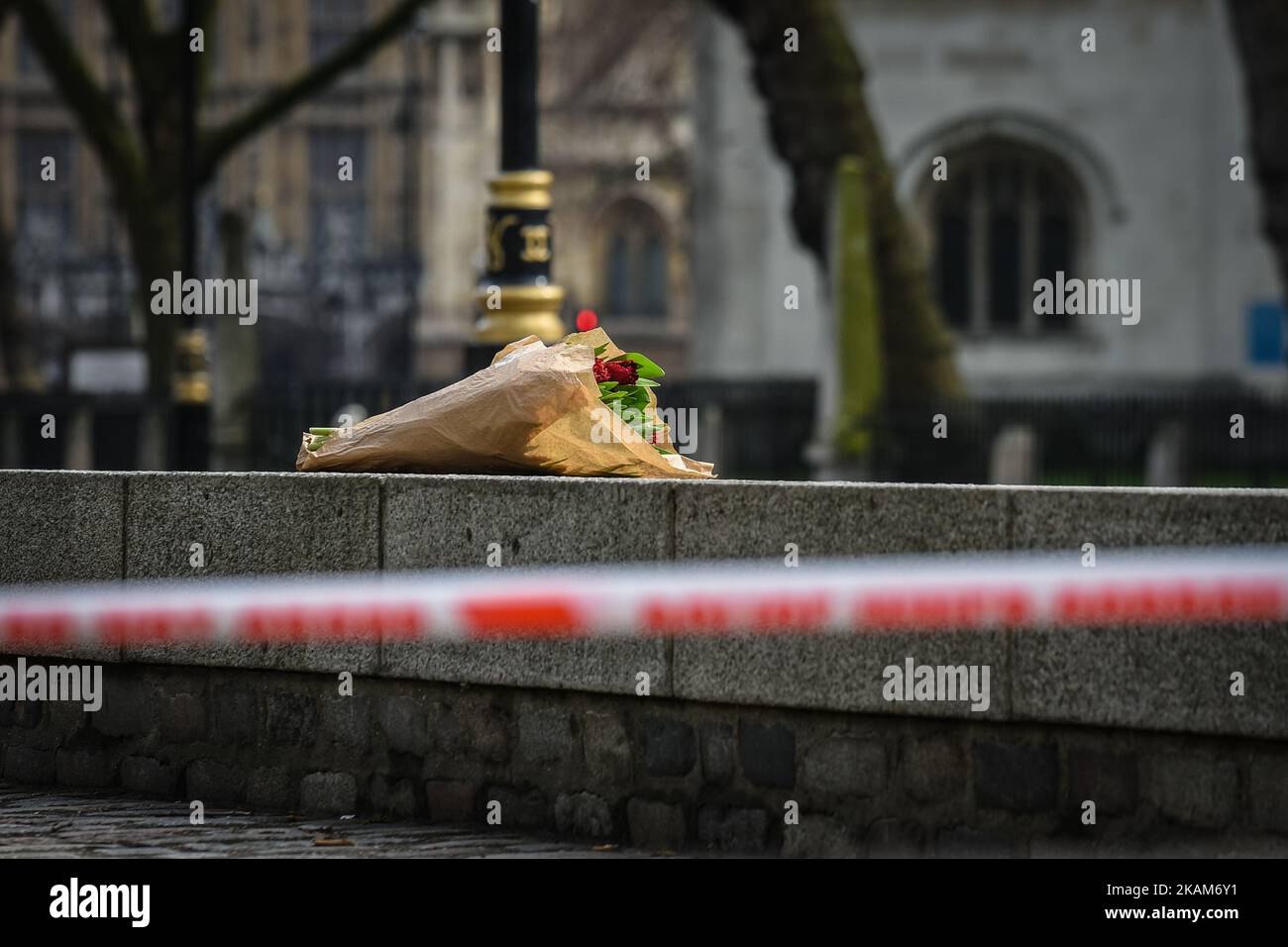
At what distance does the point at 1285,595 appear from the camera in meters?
5.70

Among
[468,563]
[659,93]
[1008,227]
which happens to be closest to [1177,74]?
[1008,227]

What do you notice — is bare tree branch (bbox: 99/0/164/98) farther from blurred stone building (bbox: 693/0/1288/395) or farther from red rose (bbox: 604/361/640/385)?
red rose (bbox: 604/361/640/385)

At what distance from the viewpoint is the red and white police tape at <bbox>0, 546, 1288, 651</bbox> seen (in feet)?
19.2

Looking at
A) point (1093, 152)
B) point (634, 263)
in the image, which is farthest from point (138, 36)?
point (634, 263)

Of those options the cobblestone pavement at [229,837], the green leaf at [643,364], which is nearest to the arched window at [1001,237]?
the green leaf at [643,364]

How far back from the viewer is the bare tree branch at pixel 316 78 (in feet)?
74.4

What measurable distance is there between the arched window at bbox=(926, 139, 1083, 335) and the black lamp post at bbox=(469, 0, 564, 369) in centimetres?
2336

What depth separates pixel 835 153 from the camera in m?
20.7

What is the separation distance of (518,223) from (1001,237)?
2398cm

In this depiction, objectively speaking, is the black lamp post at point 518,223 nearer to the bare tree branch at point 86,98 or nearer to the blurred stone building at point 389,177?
the bare tree branch at point 86,98

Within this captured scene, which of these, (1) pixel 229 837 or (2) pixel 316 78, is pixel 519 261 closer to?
(1) pixel 229 837

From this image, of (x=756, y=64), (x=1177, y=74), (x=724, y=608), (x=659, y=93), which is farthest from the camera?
(x=659, y=93)
